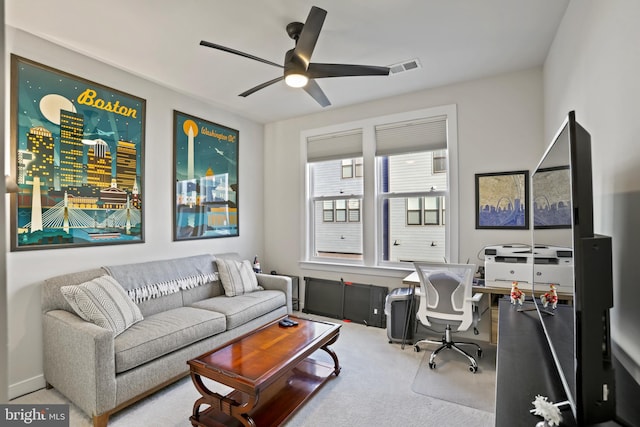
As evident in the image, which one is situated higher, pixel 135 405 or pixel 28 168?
pixel 28 168

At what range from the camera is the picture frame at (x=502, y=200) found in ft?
10.6

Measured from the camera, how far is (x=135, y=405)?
7.50 feet

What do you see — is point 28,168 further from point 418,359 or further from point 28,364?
point 418,359

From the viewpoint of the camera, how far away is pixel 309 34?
2074mm

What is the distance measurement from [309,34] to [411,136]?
2212 mm

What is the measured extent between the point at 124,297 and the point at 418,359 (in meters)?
2.72

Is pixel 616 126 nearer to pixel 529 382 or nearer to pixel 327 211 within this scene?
pixel 529 382

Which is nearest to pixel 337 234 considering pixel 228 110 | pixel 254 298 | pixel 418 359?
pixel 254 298

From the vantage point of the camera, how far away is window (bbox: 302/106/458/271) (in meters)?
3.74

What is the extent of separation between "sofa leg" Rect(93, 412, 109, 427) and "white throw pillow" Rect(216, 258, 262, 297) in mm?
1623

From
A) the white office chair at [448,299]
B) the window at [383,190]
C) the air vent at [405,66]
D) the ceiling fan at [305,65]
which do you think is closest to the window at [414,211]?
the window at [383,190]

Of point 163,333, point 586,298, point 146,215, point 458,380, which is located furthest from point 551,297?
point 146,215

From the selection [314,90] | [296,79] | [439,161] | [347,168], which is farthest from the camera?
[347,168]

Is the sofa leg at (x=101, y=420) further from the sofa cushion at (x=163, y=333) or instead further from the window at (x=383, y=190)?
the window at (x=383, y=190)
